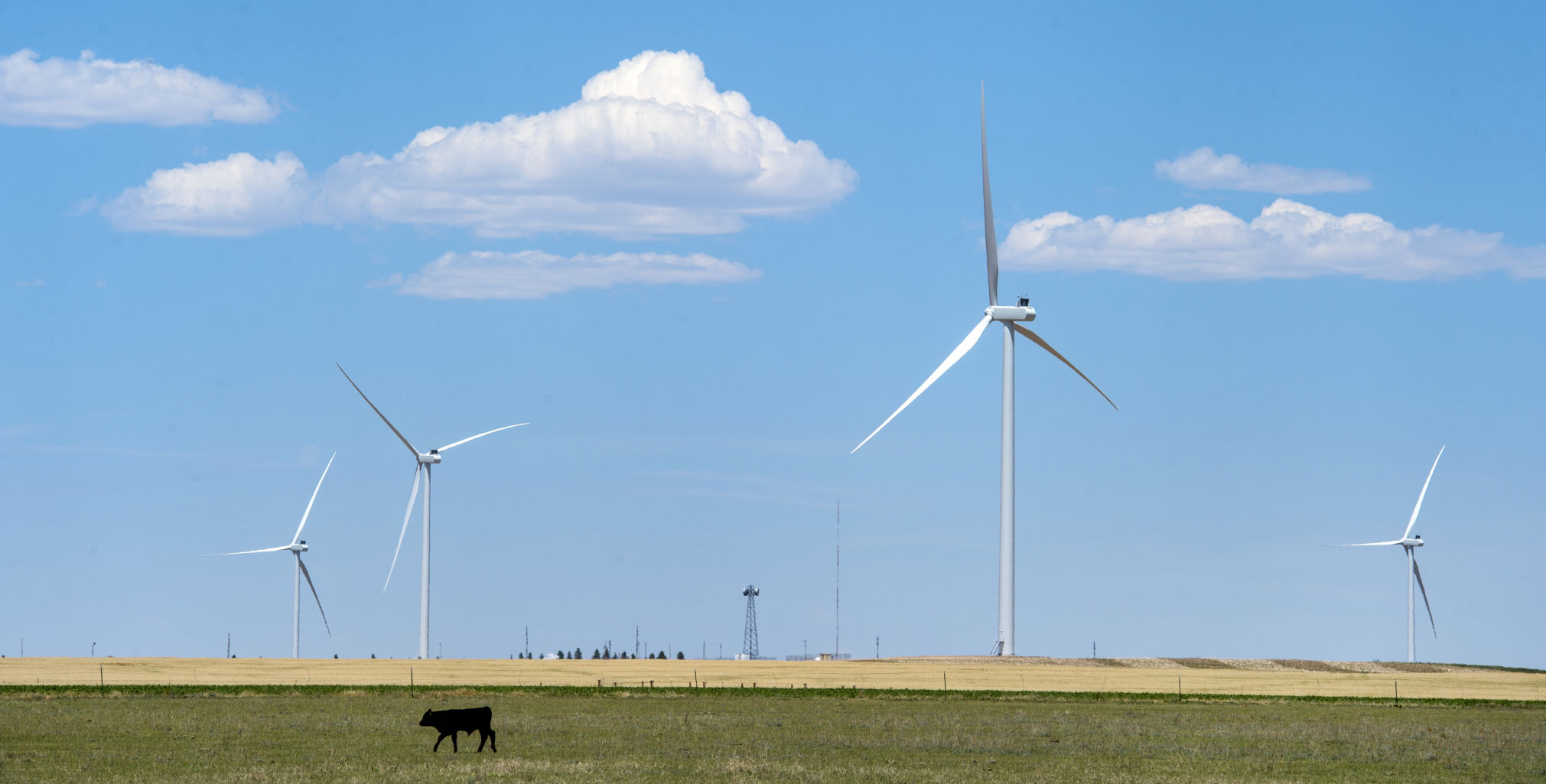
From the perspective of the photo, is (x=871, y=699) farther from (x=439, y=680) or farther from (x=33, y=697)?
(x=33, y=697)

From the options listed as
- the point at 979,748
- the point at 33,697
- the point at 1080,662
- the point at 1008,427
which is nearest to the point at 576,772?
the point at 979,748

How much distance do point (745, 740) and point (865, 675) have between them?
53889 millimetres

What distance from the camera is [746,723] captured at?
181ft

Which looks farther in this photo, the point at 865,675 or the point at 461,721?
the point at 865,675

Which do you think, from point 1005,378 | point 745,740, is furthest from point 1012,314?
point 745,740

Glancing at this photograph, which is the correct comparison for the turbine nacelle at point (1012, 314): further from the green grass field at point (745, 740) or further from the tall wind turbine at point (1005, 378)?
the green grass field at point (745, 740)

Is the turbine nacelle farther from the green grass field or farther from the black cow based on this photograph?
the black cow

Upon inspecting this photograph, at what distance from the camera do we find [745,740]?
4756cm

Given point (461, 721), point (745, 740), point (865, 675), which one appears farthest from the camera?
point (865, 675)

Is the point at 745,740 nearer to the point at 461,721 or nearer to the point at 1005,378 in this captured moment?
the point at 461,721

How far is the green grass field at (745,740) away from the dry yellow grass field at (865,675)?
1697 centimetres

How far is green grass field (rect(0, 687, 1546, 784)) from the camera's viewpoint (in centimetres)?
3809

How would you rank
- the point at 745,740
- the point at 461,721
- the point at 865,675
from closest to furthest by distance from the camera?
the point at 461,721, the point at 745,740, the point at 865,675

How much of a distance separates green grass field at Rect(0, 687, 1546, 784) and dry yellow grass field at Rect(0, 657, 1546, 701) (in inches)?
668
